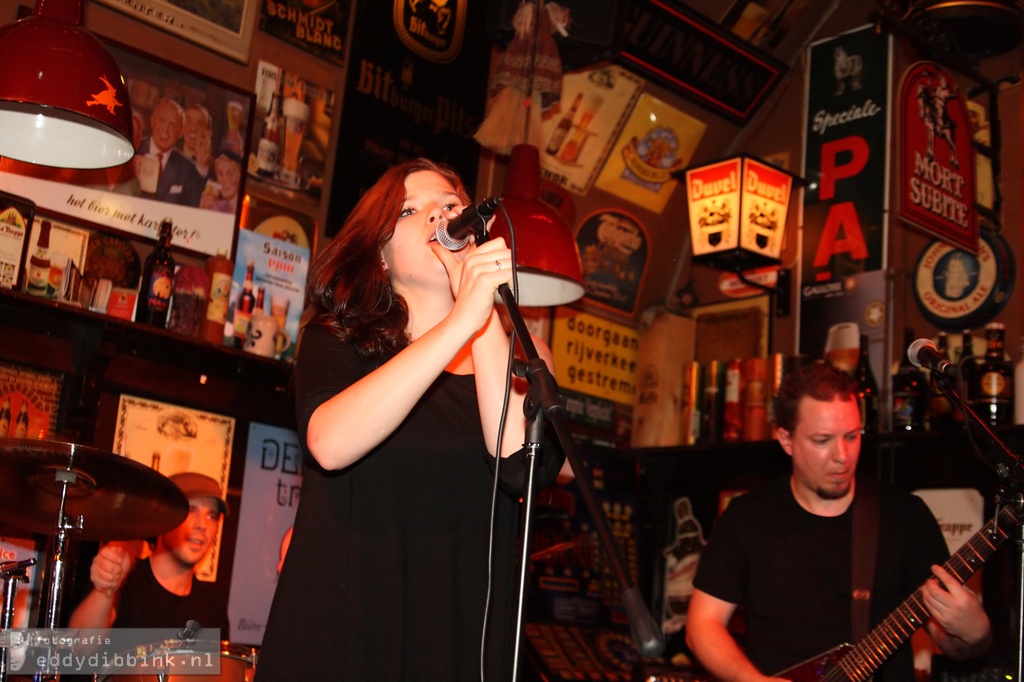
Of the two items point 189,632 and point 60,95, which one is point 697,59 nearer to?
point 60,95

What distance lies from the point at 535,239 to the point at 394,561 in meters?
1.70

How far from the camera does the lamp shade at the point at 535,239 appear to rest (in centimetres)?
328

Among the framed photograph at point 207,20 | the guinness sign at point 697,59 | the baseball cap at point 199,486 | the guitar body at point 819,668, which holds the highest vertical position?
the guinness sign at point 697,59

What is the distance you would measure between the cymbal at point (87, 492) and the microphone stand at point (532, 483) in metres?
1.59

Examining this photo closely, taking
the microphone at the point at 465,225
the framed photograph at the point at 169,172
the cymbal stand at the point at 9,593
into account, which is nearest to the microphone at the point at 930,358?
the microphone at the point at 465,225

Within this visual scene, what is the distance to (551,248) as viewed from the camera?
10.9 ft

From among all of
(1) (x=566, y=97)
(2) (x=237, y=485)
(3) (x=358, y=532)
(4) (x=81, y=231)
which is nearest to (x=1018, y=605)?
(3) (x=358, y=532)

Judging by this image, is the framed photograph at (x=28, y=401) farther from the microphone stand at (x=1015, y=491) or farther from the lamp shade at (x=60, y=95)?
the microphone stand at (x=1015, y=491)

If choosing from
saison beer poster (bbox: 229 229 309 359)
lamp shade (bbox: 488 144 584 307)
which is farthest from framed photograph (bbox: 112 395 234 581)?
lamp shade (bbox: 488 144 584 307)

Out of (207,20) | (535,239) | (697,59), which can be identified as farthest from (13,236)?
(697,59)

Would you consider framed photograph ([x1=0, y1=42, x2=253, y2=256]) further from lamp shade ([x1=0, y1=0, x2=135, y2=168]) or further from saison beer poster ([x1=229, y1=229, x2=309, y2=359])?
lamp shade ([x1=0, y1=0, x2=135, y2=168])

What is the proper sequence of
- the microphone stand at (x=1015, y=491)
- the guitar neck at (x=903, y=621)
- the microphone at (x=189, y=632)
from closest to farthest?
the microphone stand at (x=1015, y=491), the microphone at (x=189, y=632), the guitar neck at (x=903, y=621)

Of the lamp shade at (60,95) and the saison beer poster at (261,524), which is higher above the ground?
the lamp shade at (60,95)

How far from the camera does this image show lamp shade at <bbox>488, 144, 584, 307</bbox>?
3279 millimetres
